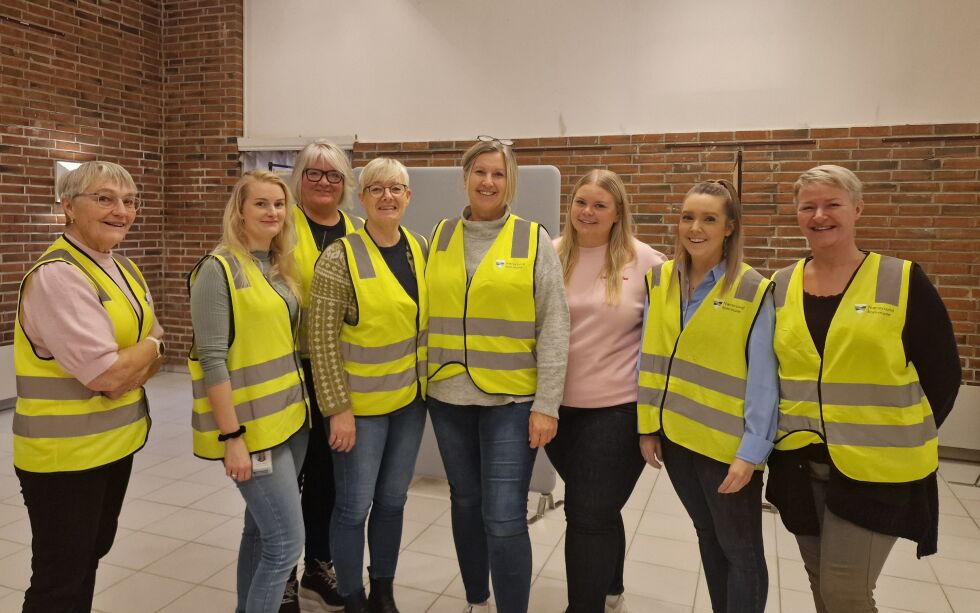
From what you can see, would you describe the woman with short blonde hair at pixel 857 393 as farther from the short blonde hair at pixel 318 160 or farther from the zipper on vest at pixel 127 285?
the zipper on vest at pixel 127 285

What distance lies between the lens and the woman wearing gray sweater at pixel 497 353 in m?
2.04

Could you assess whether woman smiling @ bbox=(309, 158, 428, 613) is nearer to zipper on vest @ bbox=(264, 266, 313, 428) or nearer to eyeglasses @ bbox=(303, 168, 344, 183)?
zipper on vest @ bbox=(264, 266, 313, 428)

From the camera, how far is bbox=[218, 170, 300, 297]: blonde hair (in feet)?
6.39

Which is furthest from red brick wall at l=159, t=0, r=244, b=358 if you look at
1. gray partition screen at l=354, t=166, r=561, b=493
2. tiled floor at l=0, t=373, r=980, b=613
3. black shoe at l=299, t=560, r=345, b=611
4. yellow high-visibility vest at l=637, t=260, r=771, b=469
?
yellow high-visibility vest at l=637, t=260, r=771, b=469

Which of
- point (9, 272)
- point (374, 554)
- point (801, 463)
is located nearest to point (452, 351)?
point (374, 554)

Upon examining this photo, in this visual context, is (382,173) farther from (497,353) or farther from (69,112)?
(69,112)

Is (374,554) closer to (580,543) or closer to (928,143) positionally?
(580,543)

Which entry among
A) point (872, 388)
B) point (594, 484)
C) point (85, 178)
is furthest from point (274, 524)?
point (872, 388)

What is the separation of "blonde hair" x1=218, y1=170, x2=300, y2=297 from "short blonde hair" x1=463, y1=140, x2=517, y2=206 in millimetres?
561

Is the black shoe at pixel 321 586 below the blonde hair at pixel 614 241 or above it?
below

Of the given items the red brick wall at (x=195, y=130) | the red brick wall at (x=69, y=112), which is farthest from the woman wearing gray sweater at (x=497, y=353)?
the red brick wall at (x=195, y=130)

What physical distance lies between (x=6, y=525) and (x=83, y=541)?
201 cm

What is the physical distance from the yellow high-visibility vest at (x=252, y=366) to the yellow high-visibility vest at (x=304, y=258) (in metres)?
0.18

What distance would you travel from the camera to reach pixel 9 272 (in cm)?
547
